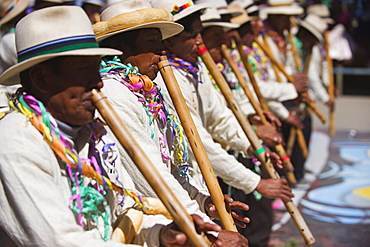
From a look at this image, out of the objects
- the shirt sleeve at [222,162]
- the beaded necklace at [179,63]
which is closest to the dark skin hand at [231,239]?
the shirt sleeve at [222,162]

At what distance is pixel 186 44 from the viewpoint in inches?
145

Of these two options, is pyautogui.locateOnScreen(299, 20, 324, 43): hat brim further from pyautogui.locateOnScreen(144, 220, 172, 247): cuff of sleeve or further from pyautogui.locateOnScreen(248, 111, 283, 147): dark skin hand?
pyautogui.locateOnScreen(144, 220, 172, 247): cuff of sleeve

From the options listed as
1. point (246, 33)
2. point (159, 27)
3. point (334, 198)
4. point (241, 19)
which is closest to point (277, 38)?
point (246, 33)

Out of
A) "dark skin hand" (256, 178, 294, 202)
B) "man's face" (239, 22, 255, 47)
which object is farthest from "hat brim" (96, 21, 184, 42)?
"man's face" (239, 22, 255, 47)

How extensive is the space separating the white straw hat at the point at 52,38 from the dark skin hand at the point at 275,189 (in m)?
1.77

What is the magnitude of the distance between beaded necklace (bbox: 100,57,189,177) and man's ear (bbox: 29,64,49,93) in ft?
2.10

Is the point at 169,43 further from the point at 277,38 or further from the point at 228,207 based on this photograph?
the point at 277,38

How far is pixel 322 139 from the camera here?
952cm

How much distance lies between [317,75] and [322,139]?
4.60 ft

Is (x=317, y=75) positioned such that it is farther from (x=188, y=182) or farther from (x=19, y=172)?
(x=19, y=172)

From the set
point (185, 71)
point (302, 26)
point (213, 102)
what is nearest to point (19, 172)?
point (185, 71)

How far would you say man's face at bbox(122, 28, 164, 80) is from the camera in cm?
295

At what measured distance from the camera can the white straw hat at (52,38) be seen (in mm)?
2107

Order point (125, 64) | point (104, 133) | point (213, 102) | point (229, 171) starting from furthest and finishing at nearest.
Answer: point (213, 102)
point (229, 171)
point (125, 64)
point (104, 133)
